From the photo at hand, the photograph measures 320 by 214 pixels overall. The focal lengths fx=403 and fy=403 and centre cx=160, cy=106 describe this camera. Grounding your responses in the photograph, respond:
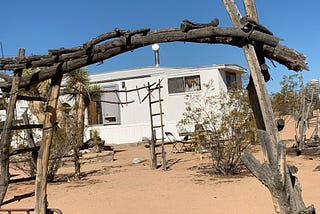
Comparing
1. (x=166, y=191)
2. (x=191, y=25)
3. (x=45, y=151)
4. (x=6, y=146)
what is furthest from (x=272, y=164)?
(x=166, y=191)

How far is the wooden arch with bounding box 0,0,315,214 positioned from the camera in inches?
148

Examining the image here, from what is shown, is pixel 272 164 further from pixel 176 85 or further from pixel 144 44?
pixel 176 85

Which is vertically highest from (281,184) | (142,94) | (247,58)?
(142,94)

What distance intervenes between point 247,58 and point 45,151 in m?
2.57

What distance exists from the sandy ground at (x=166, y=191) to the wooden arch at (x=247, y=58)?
303cm

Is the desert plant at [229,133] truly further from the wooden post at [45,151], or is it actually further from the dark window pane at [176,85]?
the dark window pane at [176,85]

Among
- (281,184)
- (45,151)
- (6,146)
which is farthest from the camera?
(45,151)

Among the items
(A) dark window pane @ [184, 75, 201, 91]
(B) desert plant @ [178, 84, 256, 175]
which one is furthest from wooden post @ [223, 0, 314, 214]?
(A) dark window pane @ [184, 75, 201, 91]

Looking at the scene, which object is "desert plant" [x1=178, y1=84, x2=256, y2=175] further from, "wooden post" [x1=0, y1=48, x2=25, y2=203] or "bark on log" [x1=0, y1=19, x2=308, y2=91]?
"wooden post" [x1=0, y1=48, x2=25, y2=203]

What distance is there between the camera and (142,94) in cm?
2400

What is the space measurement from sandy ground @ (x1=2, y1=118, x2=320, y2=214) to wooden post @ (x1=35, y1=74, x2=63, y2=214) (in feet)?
9.10

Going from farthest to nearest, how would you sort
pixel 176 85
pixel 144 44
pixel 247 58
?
pixel 176 85 → pixel 144 44 → pixel 247 58

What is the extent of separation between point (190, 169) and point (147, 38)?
9.07m

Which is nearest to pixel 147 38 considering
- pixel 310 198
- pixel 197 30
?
pixel 197 30
